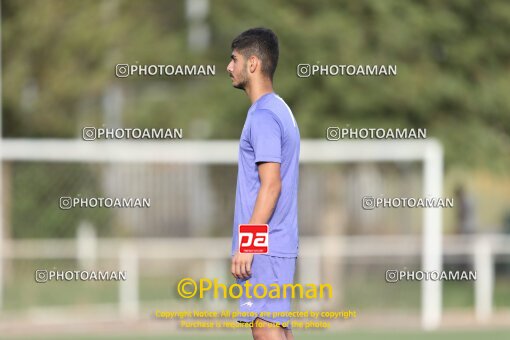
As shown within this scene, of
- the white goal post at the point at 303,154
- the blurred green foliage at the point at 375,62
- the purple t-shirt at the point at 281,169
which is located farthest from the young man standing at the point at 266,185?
the blurred green foliage at the point at 375,62

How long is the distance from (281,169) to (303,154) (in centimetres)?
1054

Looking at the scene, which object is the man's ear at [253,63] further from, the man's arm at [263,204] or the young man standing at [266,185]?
the man's arm at [263,204]

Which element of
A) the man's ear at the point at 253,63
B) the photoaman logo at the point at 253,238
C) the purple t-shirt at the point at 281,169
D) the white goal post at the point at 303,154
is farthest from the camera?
the white goal post at the point at 303,154

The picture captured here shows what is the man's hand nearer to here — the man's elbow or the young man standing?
the young man standing

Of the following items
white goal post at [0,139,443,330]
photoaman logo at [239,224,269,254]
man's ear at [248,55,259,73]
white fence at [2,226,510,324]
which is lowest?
photoaman logo at [239,224,269,254]

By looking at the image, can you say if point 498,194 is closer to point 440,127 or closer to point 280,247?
point 440,127

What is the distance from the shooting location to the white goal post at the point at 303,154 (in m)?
16.8

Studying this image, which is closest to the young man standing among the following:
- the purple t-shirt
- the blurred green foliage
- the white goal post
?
the purple t-shirt

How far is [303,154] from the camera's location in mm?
17484

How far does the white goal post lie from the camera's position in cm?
1681

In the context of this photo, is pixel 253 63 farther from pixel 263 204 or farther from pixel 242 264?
pixel 242 264

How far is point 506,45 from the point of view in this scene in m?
18.5

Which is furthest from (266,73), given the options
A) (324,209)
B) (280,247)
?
(324,209)

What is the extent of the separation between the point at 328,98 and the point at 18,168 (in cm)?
469
